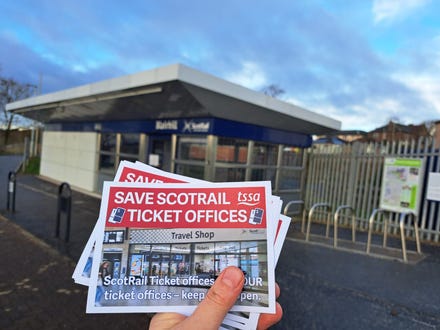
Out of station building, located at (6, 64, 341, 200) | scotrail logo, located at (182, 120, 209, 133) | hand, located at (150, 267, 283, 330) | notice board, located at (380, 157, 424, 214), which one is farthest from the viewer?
scotrail logo, located at (182, 120, 209, 133)

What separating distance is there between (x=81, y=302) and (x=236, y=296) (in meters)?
3.04

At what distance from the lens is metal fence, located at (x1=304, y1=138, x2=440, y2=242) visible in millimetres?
6840

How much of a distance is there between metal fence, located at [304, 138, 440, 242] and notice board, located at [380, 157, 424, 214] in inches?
9.0

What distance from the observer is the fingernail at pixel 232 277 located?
999 millimetres

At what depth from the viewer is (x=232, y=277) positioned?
1.01 meters

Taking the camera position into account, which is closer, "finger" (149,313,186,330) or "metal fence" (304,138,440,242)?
"finger" (149,313,186,330)

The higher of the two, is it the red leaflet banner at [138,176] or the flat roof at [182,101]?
the flat roof at [182,101]

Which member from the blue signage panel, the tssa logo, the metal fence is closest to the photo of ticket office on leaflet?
the tssa logo

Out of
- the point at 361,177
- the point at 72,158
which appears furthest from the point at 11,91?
the point at 361,177

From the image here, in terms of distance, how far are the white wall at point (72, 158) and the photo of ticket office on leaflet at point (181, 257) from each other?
35.5ft

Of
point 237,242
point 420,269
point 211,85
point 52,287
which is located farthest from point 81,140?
point 237,242

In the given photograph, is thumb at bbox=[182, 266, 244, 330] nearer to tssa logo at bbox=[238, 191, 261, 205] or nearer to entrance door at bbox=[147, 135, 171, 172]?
tssa logo at bbox=[238, 191, 261, 205]

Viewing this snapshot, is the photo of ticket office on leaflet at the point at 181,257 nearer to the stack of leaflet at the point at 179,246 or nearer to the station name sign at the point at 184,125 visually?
the stack of leaflet at the point at 179,246

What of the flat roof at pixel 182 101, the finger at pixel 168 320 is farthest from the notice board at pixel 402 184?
the finger at pixel 168 320
